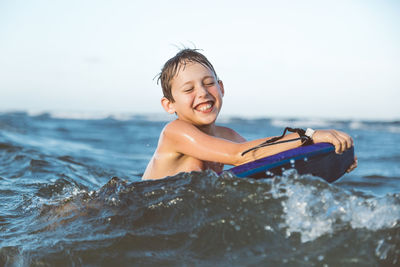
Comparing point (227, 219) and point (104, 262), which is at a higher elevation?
point (227, 219)

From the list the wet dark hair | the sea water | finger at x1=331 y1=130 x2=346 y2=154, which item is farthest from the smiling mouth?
finger at x1=331 y1=130 x2=346 y2=154

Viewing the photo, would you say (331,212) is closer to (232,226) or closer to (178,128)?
(232,226)

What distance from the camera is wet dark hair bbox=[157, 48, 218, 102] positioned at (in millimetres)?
3488


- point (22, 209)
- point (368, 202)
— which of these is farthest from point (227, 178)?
point (22, 209)

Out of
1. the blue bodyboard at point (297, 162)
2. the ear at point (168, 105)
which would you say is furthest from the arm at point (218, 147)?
the ear at point (168, 105)

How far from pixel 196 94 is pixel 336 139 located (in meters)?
1.18

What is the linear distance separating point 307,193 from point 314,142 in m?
0.59

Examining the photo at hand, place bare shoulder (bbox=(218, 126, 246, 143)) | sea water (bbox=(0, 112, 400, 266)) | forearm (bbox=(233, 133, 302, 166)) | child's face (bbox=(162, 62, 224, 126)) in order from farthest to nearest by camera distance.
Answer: bare shoulder (bbox=(218, 126, 246, 143)) < child's face (bbox=(162, 62, 224, 126)) < forearm (bbox=(233, 133, 302, 166)) < sea water (bbox=(0, 112, 400, 266))

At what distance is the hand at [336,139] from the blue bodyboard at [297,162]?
0.04m

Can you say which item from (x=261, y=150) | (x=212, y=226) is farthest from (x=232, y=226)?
(x=261, y=150)

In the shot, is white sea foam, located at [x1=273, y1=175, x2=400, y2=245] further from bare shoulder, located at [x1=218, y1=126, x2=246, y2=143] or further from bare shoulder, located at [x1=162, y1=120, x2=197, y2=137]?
bare shoulder, located at [x1=218, y1=126, x2=246, y2=143]

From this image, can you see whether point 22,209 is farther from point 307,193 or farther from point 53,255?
point 307,193

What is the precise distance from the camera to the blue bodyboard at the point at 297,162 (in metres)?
2.86

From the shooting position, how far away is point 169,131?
3318 millimetres
